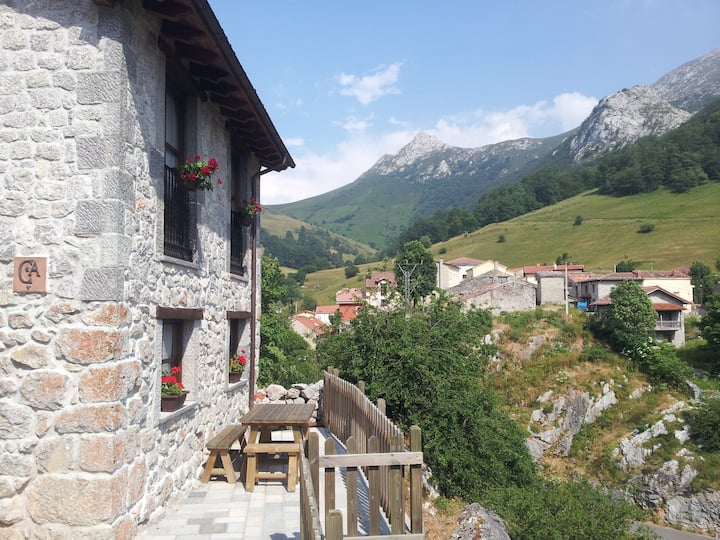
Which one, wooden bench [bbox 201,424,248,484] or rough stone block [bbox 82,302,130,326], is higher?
rough stone block [bbox 82,302,130,326]

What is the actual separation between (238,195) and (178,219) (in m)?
3.16

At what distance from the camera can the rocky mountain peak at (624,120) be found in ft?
525

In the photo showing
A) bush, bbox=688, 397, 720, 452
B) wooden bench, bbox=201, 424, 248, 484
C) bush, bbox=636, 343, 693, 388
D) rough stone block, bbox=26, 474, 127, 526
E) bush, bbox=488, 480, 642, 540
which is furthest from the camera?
bush, bbox=636, 343, 693, 388

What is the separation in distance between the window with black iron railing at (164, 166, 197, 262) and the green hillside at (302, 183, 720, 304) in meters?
60.5

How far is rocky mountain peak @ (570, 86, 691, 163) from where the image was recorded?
160 m

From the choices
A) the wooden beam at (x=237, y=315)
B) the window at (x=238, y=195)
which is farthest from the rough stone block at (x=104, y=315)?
the window at (x=238, y=195)

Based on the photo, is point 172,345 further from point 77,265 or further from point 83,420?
point 77,265

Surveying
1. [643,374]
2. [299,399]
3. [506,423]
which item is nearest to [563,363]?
[643,374]

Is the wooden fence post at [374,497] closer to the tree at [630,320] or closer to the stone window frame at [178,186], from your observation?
the stone window frame at [178,186]

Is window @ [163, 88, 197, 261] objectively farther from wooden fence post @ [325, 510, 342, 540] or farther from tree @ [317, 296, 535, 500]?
tree @ [317, 296, 535, 500]

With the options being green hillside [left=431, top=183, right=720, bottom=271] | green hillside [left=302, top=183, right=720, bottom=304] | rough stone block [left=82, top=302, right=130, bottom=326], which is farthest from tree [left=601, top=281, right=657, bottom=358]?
rough stone block [left=82, top=302, right=130, bottom=326]

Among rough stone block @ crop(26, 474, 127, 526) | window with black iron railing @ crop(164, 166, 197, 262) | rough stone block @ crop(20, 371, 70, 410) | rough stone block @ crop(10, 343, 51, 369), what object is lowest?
rough stone block @ crop(26, 474, 127, 526)

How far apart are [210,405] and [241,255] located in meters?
3.03

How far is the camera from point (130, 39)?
5016 mm
